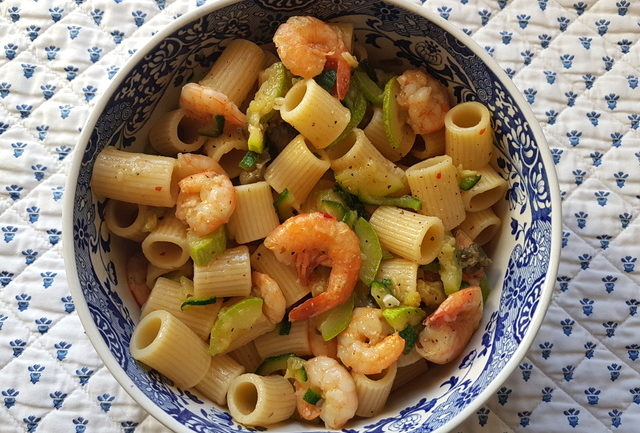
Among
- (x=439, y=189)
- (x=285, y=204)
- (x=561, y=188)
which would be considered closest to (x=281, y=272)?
(x=285, y=204)

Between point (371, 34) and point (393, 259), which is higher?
point (371, 34)

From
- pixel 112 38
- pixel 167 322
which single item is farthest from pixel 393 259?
pixel 112 38

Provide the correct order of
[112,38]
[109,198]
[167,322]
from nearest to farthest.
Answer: [167,322] → [109,198] → [112,38]

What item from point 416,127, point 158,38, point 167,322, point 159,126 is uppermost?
point 158,38

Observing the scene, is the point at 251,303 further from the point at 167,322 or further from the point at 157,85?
the point at 157,85

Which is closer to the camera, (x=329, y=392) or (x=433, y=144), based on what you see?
(x=329, y=392)

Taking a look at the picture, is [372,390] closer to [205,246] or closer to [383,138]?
[205,246]

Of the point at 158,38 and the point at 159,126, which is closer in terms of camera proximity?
the point at 158,38

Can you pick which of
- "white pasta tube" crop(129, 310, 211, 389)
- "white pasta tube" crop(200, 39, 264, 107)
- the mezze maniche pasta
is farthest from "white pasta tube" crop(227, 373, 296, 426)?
"white pasta tube" crop(200, 39, 264, 107)
